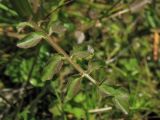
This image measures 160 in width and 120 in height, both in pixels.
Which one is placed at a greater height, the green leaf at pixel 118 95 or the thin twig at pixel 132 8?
the thin twig at pixel 132 8

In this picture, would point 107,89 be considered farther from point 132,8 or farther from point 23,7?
point 132,8

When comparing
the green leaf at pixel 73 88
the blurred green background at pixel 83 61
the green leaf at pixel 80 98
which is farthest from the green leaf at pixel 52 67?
the green leaf at pixel 80 98

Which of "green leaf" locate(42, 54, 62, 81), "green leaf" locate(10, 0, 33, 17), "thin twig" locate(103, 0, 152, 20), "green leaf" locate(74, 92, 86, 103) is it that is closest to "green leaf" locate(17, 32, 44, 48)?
"green leaf" locate(42, 54, 62, 81)

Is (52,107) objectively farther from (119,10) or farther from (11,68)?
(119,10)

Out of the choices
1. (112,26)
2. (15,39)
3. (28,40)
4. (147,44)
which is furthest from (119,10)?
(28,40)

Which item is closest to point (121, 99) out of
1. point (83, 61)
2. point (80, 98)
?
point (83, 61)

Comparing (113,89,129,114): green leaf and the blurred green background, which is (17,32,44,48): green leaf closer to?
the blurred green background

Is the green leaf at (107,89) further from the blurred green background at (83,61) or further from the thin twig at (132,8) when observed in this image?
the thin twig at (132,8)

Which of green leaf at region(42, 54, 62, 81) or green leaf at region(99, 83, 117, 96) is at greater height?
green leaf at region(42, 54, 62, 81)
